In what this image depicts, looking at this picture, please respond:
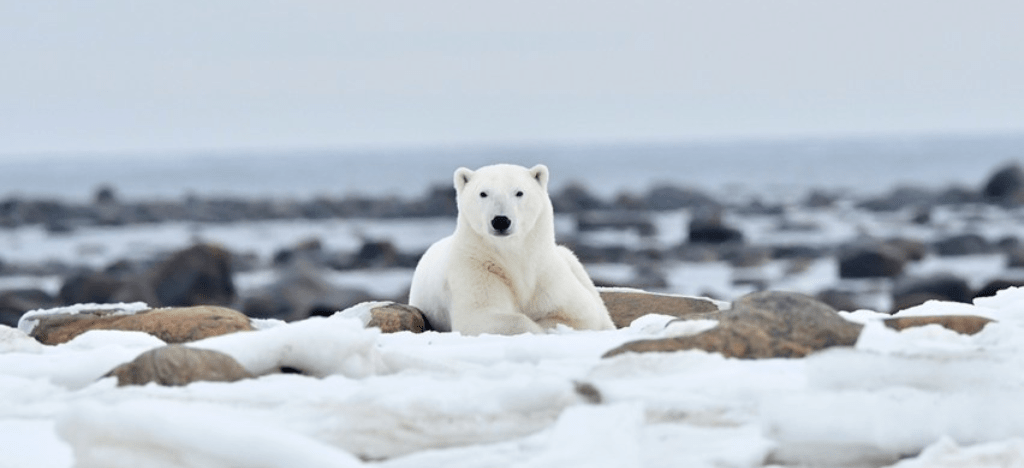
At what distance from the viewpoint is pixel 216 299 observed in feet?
64.3

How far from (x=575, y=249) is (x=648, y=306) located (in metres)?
19.6

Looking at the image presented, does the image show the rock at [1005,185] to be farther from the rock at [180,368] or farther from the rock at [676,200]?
the rock at [180,368]

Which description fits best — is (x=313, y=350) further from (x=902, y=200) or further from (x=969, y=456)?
(x=902, y=200)

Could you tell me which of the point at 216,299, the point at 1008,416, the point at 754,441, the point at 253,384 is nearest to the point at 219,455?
the point at 253,384

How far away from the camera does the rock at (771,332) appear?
14.0 feet

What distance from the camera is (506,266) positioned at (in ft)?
21.4

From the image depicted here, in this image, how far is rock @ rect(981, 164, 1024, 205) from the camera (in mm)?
39750

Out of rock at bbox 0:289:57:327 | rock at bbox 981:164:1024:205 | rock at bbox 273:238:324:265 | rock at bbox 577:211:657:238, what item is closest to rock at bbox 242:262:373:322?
rock at bbox 0:289:57:327

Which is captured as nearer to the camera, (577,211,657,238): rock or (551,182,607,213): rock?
(577,211,657,238): rock

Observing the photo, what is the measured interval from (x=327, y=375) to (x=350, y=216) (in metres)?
37.9

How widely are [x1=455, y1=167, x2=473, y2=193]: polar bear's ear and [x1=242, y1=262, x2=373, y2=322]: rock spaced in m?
10.6

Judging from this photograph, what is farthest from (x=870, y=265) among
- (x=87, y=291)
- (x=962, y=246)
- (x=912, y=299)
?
(x=87, y=291)

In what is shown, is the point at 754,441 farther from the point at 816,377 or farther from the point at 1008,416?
the point at 1008,416

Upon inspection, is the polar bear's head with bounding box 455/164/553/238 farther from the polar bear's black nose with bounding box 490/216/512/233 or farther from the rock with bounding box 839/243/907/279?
the rock with bounding box 839/243/907/279
